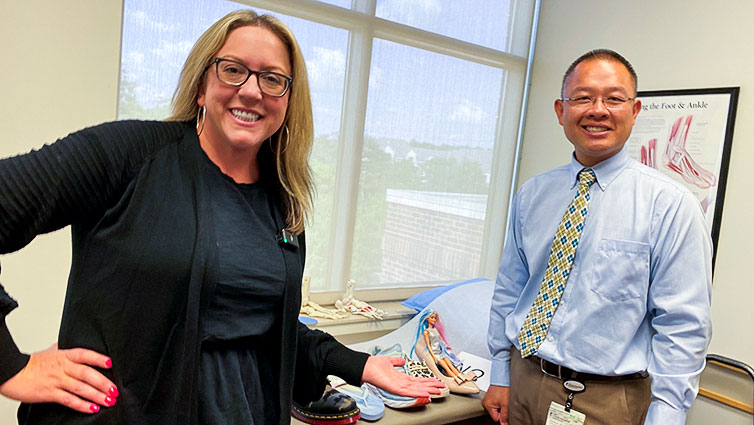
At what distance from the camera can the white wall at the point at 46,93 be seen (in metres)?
1.99

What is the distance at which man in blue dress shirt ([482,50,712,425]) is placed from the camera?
156cm

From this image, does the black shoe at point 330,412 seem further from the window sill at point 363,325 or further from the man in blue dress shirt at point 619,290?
the window sill at point 363,325

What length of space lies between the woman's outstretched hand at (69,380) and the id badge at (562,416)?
1284 millimetres

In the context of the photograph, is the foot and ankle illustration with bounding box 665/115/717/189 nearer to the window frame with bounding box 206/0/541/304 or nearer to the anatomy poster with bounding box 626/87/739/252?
the anatomy poster with bounding box 626/87/739/252

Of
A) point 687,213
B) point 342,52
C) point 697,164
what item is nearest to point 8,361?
point 687,213

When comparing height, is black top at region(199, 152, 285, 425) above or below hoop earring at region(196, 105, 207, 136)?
below

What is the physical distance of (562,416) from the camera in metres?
1.70

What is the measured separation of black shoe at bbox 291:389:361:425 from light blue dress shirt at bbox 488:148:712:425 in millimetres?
596

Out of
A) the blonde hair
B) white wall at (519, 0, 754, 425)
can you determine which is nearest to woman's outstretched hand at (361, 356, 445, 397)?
the blonde hair

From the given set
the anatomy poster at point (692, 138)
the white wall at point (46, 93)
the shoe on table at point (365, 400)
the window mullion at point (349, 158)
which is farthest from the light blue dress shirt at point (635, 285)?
the white wall at point (46, 93)

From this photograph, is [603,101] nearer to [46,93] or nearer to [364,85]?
[364,85]

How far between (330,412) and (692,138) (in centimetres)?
225

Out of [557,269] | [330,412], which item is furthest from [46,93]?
[557,269]

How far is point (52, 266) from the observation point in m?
2.12
